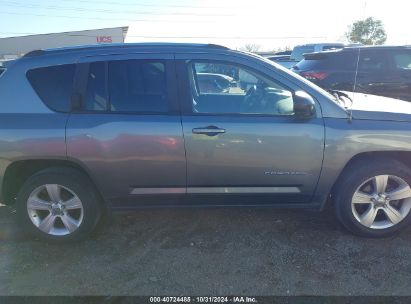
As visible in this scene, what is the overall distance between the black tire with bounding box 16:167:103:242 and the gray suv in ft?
0.04

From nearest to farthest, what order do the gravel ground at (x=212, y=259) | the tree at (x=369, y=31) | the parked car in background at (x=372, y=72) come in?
the gravel ground at (x=212, y=259), the parked car in background at (x=372, y=72), the tree at (x=369, y=31)

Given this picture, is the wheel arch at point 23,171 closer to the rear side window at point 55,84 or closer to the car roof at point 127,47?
the rear side window at point 55,84

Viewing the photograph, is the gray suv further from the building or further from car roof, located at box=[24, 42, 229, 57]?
the building

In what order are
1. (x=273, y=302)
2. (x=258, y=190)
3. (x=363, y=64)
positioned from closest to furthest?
1. (x=273, y=302)
2. (x=258, y=190)
3. (x=363, y=64)

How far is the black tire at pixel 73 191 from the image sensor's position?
312 cm

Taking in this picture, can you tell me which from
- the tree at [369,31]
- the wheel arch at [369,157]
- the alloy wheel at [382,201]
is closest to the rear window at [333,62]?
the wheel arch at [369,157]

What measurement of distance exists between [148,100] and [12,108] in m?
1.18

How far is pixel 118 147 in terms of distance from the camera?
2.99 meters

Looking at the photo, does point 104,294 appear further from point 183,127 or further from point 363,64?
point 363,64

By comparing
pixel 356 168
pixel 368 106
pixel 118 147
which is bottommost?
pixel 356 168

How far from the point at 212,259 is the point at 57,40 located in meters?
45.3

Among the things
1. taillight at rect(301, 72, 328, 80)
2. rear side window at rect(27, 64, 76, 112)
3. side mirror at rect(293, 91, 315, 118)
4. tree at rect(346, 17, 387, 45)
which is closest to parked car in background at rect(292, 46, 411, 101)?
taillight at rect(301, 72, 328, 80)

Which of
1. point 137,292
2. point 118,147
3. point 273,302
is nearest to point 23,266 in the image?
point 137,292

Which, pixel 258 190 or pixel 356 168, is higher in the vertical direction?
pixel 356 168
